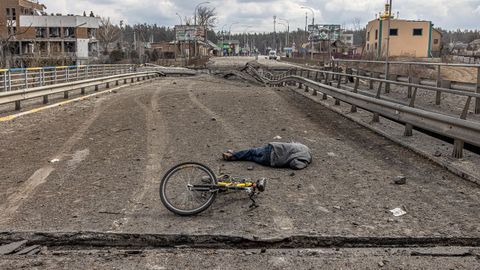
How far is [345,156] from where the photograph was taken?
28.0 ft

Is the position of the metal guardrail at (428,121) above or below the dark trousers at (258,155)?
above

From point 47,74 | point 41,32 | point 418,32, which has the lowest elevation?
point 47,74

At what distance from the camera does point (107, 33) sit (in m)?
136

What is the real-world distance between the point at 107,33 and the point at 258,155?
135352mm

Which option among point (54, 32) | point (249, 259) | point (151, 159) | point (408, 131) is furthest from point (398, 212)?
point (54, 32)

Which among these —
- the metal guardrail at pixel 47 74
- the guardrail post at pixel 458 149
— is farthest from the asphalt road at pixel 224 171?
the metal guardrail at pixel 47 74

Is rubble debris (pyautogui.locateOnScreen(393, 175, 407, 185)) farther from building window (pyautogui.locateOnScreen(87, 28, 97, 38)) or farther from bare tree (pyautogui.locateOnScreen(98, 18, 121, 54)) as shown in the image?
bare tree (pyautogui.locateOnScreen(98, 18, 121, 54))

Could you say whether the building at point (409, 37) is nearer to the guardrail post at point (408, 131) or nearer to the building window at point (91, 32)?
the building window at point (91, 32)

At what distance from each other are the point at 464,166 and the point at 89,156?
5.74 metres

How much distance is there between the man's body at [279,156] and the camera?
7695 mm

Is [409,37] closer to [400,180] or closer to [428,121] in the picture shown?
[428,121]

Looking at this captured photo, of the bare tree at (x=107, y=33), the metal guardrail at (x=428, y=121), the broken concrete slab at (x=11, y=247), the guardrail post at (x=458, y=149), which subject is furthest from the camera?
the bare tree at (x=107, y=33)

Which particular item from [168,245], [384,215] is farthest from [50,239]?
[384,215]

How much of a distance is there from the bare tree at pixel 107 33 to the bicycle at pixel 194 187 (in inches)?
4561
